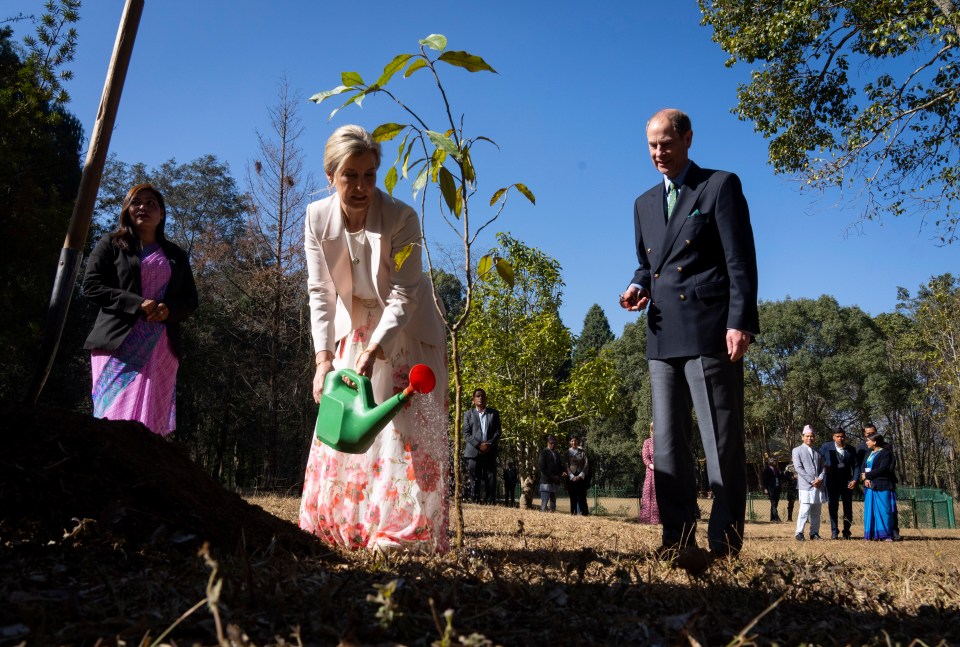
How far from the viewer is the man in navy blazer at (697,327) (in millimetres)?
3389

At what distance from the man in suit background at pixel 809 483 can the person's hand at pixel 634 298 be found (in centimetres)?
887

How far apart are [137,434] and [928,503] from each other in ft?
64.4

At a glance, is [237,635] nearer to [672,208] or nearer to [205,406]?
[672,208]

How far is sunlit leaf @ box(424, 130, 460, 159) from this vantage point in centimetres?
281

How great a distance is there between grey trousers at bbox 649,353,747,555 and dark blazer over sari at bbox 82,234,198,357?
2.89 meters

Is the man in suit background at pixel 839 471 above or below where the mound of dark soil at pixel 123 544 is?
above

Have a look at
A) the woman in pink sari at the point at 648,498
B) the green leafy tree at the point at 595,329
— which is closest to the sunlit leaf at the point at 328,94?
the woman in pink sari at the point at 648,498

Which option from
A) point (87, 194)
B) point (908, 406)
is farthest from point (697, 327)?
point (908, 406)

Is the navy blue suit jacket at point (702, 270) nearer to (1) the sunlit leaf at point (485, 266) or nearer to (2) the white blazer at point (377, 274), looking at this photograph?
(1) the sunlit leaf at point (485, 266)

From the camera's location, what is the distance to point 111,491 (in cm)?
240

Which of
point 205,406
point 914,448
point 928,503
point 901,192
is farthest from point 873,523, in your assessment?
point 914,448

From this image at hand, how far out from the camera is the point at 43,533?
2084 millimetres

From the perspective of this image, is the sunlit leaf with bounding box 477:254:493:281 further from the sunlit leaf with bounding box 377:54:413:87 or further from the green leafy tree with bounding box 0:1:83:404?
the green leafy tree with bounding box 0:1:83:404

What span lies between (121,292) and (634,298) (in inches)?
116
